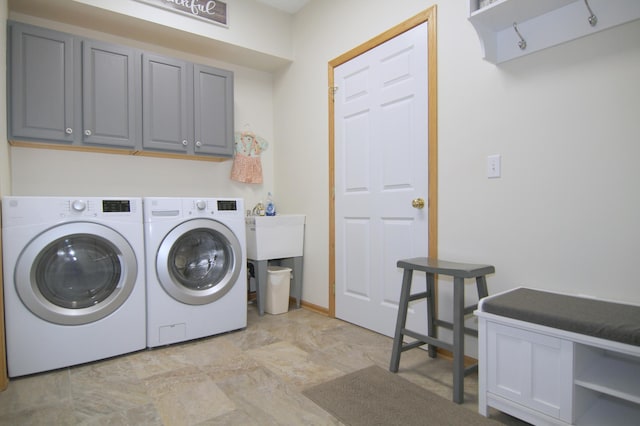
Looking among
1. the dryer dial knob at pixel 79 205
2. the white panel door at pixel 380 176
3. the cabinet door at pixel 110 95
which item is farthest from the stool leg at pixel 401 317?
the cabinet door at pixel 110 95

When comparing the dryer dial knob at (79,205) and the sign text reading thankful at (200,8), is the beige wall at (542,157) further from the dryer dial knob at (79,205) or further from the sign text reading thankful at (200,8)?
the dryer dial knob at (79,205)

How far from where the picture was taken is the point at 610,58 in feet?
4.77

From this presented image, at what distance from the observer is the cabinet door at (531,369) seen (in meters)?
1.24

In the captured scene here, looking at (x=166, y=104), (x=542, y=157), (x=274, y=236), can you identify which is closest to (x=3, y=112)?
(x=166, y=104)

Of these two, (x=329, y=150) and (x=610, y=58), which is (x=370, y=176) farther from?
(x=610, y=58)

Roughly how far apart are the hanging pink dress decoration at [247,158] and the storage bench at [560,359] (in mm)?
2387

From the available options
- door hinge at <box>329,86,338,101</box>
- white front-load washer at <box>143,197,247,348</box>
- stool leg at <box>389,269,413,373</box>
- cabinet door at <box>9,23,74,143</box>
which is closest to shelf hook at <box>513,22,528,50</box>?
stool leg at <box>389,269,413,373</box>

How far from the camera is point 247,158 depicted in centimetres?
335

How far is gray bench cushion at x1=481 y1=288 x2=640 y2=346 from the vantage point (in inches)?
43.9

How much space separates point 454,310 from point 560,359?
17.1 inches

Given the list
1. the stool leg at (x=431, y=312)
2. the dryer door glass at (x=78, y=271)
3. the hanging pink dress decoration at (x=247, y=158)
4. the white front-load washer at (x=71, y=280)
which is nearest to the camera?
the white front-load washer at (x=71, y=280)

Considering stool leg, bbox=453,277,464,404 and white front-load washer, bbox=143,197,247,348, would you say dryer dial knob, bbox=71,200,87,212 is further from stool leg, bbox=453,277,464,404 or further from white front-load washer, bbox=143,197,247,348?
stool leg, bbox=453,277,464,404

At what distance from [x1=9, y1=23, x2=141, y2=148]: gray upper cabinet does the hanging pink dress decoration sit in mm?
934

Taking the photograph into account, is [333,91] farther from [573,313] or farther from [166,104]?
[573,313]
